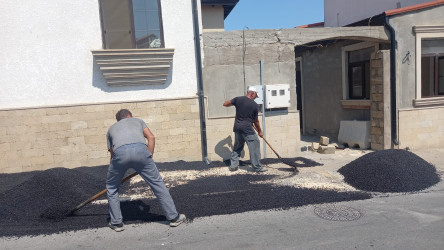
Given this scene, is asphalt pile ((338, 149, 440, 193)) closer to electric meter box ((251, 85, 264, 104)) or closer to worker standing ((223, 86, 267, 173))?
worker standing ((223, 86, 267, 173))

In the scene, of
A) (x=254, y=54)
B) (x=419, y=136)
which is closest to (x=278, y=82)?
(x=254, y=54)

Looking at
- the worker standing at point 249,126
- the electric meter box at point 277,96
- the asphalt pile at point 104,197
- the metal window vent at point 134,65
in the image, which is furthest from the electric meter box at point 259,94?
the asphalt pile at point 104,197

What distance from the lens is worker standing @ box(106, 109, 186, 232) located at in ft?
13.0

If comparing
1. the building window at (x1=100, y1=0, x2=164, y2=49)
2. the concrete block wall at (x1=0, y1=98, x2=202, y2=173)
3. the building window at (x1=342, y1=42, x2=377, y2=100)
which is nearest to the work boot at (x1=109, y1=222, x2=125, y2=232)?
Answer: the concrete block wall at (x1=0, y1=98, x2=202, y2=173)

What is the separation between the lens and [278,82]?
784cm

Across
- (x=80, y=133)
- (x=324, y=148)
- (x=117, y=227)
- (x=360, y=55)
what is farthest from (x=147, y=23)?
(x=360, y=55)

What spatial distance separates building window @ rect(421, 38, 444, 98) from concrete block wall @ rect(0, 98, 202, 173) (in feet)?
20.1

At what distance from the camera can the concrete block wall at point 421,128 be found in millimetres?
8398

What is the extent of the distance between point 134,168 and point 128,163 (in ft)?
0.50

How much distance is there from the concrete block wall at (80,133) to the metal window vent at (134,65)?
1.67 feet

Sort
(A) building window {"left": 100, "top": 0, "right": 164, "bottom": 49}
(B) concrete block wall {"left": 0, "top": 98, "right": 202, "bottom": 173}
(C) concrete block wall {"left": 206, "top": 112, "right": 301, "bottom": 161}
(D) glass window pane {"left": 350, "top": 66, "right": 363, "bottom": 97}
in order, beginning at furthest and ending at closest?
(D) glass window pane {"left": 350, "top": 66, "right": 363, "bottom": 97}
(C) concrete block wall {"left": 206, "top": 112, "right": 301, "bottom": 161}
(A) building window {"left": 100, "top": 0, "right": 164, "bottom": 49}
(B) concrete block wall {"left": 0, "top": 98, "right": 202, "bottom": 173}

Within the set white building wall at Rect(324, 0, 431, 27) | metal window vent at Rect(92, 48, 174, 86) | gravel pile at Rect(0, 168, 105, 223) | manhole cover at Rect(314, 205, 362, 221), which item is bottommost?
manhole cover at Rect(314, 205, 362, 221)

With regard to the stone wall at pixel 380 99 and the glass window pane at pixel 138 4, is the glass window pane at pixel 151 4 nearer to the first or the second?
the glass window pane at pixel 138 4

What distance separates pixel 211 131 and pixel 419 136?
5.49m
